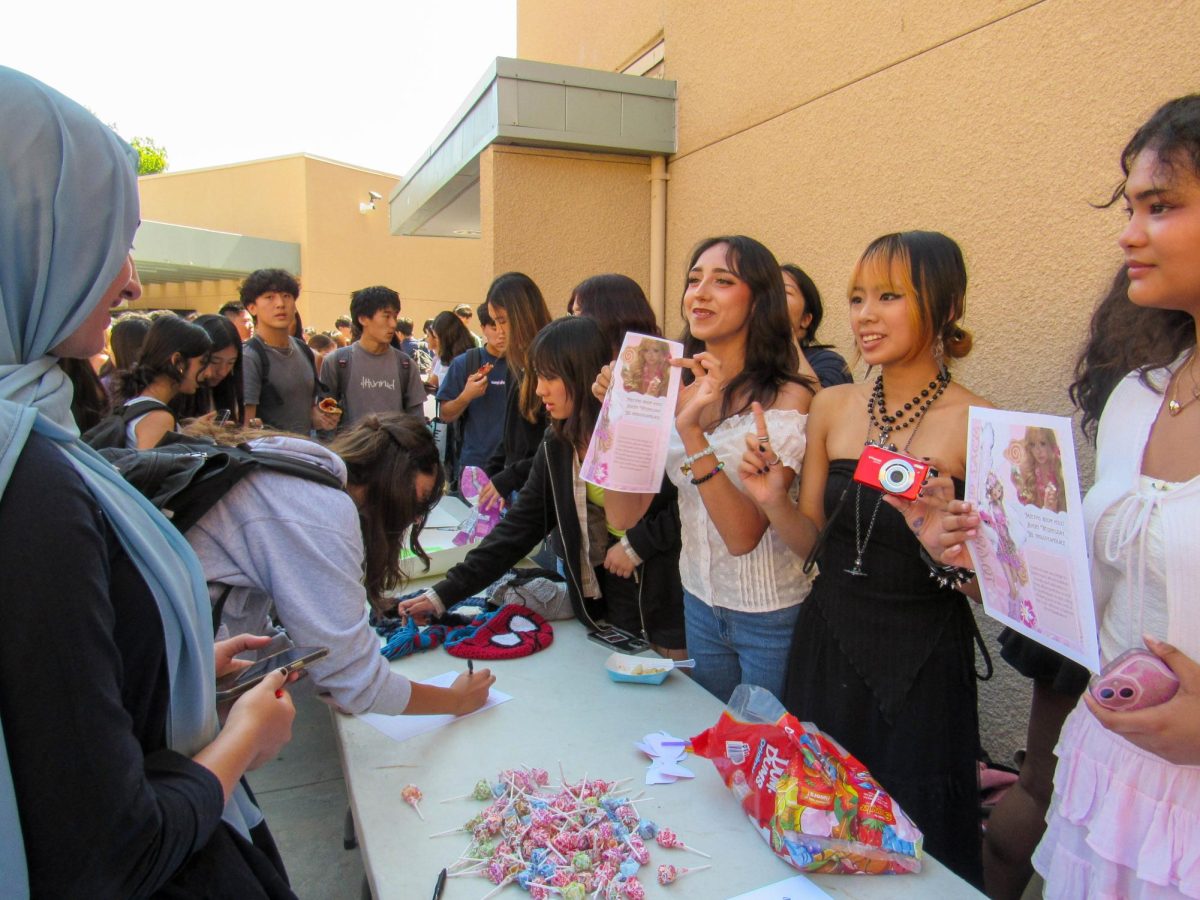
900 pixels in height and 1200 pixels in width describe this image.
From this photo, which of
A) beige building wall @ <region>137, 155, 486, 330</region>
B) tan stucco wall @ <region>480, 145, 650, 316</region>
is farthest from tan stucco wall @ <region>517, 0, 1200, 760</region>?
beige building wall @ <region>137, 155, 486, 330</region>

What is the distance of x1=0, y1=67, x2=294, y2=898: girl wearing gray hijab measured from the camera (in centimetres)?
67

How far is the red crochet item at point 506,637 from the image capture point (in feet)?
6.92

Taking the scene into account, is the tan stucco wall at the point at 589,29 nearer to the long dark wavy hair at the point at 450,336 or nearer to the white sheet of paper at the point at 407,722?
the long dark wavy hair at the point at 450,336

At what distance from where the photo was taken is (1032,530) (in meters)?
1.12

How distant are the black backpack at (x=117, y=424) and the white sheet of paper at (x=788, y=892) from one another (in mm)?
2088

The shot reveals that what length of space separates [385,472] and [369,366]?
3208 millimetres

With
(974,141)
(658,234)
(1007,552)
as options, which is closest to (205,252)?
(658,234)

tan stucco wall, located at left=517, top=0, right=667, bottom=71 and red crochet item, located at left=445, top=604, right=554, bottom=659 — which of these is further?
tan stucco wall, located at left=517, top=0, right=667, bottom=71

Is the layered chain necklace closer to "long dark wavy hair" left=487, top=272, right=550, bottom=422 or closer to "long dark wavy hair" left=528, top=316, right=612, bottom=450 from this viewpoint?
"long dark wavy hair" left=528, top=316, right=612, bottom=450

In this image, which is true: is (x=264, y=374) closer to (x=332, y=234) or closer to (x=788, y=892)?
(x=788, y=892)

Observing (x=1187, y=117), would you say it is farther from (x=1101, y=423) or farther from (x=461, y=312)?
(x=461, y=312)

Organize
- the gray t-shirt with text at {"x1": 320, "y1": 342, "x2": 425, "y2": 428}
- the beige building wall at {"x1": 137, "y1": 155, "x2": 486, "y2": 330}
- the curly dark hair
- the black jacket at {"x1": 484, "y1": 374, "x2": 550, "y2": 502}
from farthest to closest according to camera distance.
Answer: the beige building wall at {"x1": 137, "y1": 155, "x2": 486, "y2": 330}
the gray t-shirt with text at {"x1": 320, "y1": 342, "x2": 425, "y2": 428}
the curly dark hair
the black jacket at {"x1": 484, "y1": 374, "x2": 550, "y2": 502}

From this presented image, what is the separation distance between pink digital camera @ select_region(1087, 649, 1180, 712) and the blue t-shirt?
3.44 metres

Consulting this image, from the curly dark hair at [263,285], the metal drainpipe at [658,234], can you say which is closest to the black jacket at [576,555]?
the metal drainpipe at [658,234]
